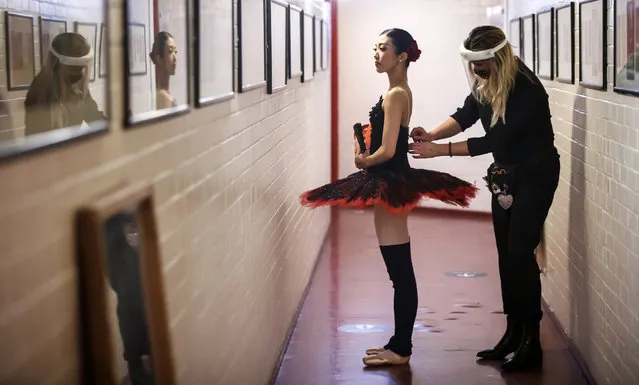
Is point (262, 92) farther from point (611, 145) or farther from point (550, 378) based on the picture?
point (550, 378)

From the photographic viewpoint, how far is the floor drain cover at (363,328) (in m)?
5.63

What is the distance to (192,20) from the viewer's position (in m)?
2.83

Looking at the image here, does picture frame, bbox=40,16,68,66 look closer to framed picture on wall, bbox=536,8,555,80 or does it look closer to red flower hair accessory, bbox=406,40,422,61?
red flower hair accessory, bbox=406,40,422,61

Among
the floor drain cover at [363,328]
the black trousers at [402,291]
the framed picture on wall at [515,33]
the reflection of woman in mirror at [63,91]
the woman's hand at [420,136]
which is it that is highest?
the framed picture on wall at [515,33]

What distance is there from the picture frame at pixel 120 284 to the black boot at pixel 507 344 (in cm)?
300

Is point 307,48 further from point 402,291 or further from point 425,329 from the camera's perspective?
point 402,291

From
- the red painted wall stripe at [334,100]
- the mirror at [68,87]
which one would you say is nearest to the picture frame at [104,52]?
the mirror at [68,87]

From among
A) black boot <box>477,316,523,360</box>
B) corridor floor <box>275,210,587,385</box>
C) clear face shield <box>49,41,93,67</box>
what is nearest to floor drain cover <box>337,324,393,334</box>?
corridor floor <box>275,210,587,385</box>

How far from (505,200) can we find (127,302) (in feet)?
9.85

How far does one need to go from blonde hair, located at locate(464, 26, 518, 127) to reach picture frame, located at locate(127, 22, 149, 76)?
255cm

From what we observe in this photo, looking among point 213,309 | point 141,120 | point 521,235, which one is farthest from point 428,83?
point 141,120

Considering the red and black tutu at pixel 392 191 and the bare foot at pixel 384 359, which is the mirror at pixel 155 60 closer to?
the red and black tutu at pixel 392 191

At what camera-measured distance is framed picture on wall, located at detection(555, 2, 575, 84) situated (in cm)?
511

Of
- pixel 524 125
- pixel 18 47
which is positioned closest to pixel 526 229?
pixel 524 125
